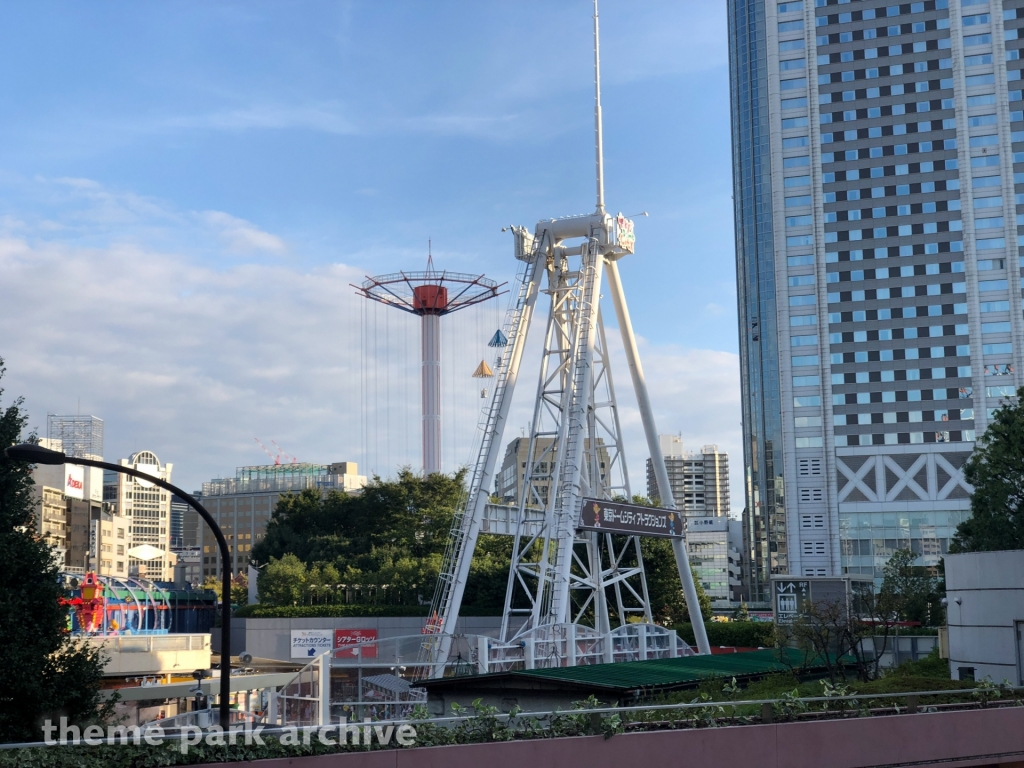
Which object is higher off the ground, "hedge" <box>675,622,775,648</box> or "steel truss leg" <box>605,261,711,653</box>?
"steel truss leg" <box>605,261,711,653</box>

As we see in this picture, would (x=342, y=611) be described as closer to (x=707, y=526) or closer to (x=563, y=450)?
(x=563, y=450)

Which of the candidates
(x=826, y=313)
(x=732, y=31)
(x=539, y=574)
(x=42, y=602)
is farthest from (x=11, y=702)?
(x=732, y=31)

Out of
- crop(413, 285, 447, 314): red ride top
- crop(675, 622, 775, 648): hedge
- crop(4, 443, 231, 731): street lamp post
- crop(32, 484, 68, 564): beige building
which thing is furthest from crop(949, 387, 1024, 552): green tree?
crop(32, 484, 68, 564): beige building

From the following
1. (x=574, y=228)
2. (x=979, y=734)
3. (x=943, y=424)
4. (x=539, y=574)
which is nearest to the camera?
(x=979, y=734)

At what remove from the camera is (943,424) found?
10444 centimetres

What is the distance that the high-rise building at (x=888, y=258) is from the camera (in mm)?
104250

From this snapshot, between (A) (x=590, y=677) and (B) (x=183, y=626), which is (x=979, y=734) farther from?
(B) (x=183, y=626)

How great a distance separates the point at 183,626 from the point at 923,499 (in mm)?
69581

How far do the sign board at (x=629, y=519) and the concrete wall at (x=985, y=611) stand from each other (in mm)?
16020

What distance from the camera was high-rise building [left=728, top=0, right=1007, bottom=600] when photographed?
104250mm

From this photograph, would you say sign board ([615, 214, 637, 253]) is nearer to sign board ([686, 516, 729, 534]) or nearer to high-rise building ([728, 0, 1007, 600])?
high-rise building ([728, 0, 1007, 600])

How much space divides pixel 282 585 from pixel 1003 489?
4818 cm

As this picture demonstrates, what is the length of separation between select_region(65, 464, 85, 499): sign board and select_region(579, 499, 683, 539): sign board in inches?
4285

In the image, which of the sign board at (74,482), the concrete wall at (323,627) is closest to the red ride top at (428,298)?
the sign board at (74,482)
